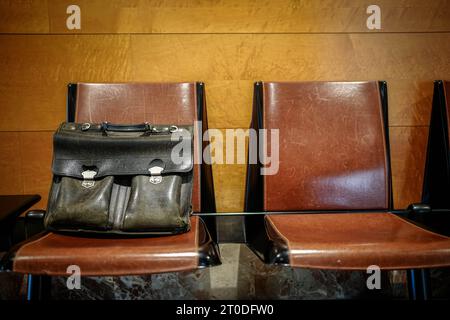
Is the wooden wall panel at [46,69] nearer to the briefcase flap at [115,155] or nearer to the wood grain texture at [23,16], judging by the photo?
the wood grain texture at [23,16]

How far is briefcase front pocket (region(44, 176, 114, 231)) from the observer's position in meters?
0.83

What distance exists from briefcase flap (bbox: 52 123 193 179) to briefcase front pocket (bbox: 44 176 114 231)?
1.1 inches

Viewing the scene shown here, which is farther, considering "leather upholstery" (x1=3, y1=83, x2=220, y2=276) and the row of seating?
the row of seating

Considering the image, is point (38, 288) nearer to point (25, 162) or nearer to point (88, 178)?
point (88, 178)

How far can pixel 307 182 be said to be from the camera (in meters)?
1.08

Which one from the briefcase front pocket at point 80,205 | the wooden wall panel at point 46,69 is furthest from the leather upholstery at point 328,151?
the wooden wall panel at point 46,69

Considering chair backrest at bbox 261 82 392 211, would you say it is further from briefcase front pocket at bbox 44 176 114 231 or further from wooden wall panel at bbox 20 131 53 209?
wooden wall panel at bbox 20 131 53 209

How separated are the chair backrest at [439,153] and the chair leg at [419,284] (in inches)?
15.2

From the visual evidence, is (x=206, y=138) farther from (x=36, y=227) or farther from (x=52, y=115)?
(x=36, y=227)

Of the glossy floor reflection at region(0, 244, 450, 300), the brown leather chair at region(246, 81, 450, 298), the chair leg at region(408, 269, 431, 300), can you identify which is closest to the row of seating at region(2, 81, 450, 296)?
the brown leather chair at region(246, 81, 450, 298)

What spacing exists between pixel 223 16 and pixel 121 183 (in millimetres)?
792

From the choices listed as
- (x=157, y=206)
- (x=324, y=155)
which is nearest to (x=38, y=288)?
(x=157, y=206)

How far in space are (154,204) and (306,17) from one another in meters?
0.97
